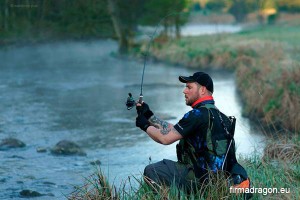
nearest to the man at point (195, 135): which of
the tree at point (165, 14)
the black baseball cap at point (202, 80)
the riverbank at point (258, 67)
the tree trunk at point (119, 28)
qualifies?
the black baseball cap at point (202, 80)

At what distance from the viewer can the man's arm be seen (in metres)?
6.39

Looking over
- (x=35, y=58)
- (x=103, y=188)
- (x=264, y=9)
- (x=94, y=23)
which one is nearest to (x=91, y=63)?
(x=35, y=58)

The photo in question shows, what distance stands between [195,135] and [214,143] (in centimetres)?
17

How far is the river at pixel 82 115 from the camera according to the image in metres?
10.7

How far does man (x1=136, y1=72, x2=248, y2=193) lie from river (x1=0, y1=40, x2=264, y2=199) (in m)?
1.49

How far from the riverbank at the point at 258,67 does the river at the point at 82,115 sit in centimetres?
45

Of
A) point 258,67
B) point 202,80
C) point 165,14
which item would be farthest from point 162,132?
point 165,14

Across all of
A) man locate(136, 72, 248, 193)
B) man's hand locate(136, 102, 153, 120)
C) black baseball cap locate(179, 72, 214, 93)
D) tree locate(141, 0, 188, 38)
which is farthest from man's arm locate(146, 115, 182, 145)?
tree locate(141, 0, 188, 38)

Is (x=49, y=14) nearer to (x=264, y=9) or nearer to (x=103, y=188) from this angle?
(x=103, y=188)

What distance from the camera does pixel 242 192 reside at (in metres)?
6.45

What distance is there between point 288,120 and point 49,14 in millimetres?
27500

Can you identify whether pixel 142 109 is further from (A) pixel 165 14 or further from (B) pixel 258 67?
(A) pixel 165 14

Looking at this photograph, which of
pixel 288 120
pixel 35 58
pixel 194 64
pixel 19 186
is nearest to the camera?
pixel 19 186

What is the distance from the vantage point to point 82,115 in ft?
54.9
